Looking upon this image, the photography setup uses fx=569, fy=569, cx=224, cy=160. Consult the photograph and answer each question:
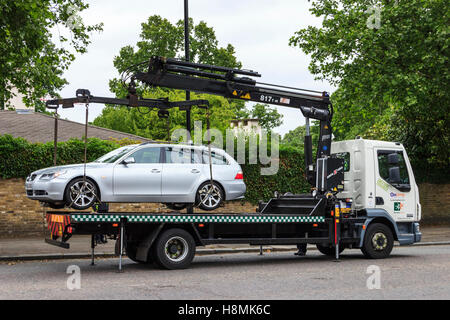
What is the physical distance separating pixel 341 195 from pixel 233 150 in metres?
7.61

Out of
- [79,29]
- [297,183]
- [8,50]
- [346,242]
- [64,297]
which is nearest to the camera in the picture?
[64,297]

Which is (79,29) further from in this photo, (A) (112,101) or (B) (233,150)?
(A) (112,101)

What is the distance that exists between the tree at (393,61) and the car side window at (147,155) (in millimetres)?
11409

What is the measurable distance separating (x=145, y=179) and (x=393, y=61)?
42.5 ft

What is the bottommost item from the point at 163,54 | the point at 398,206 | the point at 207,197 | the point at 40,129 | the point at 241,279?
the point at 241,279

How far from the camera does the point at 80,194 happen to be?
1138 cm

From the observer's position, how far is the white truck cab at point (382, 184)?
13344 mm

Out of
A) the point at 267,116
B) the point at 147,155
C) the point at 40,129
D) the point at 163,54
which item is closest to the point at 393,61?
the point at 147,155

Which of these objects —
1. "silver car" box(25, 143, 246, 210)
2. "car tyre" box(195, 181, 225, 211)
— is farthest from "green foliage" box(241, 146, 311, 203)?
"car tyre" box(195, 181, 225, 211)

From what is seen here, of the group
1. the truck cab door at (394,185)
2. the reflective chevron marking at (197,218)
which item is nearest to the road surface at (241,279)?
the reflective chevron marking at (197,218)

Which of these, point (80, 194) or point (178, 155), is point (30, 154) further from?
point (178, 155)

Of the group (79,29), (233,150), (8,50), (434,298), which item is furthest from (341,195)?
(79,29)

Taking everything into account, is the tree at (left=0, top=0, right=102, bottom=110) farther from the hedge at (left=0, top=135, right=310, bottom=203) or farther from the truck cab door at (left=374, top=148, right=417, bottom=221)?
the truck cab door at (left=374, top=148, right=417, bottom=221)

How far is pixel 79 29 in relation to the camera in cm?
2017
